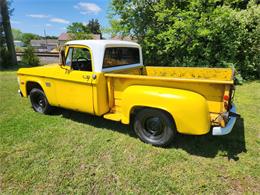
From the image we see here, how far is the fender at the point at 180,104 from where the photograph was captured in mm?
3223

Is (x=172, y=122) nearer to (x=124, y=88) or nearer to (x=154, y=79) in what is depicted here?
(x=154, y=79)

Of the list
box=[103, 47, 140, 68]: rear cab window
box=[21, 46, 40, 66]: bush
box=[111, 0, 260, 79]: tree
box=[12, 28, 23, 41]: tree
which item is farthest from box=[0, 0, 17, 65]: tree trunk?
box=[12, 28, 23, 41]: tree

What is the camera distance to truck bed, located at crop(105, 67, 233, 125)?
10.6 feet

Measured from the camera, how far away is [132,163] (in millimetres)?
3400

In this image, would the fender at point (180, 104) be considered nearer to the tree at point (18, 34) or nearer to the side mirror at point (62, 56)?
the side mirror at point (62, 56)

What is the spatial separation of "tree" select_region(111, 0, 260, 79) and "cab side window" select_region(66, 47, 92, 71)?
5835mm

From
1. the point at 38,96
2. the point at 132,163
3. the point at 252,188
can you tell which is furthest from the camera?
the point at 38,96

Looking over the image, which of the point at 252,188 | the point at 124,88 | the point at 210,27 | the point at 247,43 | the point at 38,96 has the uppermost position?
the point at 210,27

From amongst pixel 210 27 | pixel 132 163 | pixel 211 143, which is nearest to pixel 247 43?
pixel 210 27

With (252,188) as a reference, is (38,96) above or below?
above

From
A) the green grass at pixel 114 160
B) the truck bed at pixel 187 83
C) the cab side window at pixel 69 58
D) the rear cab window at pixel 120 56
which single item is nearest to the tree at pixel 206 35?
the truck bed at pixel 187 83

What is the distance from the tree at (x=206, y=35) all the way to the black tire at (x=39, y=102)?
6296 millimetres

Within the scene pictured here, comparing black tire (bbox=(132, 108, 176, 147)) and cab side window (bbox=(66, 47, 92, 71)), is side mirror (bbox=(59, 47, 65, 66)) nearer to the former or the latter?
cab side window (bbox=(66, 47, 92, 71))

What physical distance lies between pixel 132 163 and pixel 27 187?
156cm
